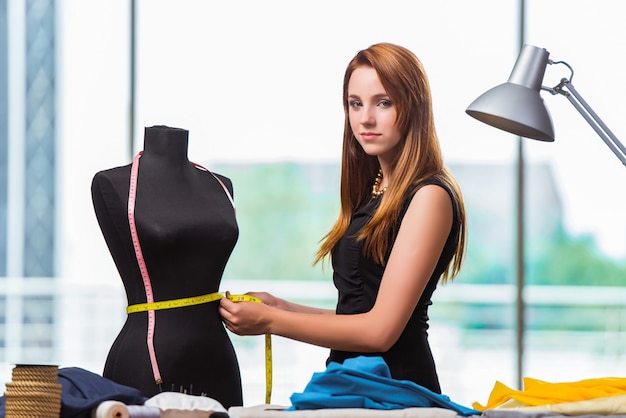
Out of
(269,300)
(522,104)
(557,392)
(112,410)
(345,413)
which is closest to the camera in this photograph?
(112,410)

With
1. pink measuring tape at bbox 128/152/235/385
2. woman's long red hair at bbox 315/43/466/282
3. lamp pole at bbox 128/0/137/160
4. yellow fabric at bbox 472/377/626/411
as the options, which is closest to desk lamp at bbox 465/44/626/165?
woman's long red hair at bbox 315/43/466/282

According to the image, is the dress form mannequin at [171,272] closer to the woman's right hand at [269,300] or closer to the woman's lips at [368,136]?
the woman's right hand at [269,300]

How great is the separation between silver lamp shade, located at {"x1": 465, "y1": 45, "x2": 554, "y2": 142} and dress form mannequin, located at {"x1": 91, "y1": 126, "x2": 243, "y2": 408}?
605 millimetres

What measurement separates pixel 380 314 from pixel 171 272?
45 cm

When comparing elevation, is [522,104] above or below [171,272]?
above

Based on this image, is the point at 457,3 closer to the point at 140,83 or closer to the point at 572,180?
the point at 572,180

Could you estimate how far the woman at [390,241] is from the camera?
6.40ft

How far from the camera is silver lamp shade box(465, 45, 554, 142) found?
6.25ft

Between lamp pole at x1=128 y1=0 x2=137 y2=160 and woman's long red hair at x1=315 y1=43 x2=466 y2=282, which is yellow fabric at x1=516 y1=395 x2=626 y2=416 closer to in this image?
woman's long red hair at x1=315 y1=43 x2=466 y2=282

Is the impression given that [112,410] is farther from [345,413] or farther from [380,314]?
[380,314]

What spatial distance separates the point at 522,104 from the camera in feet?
6.31

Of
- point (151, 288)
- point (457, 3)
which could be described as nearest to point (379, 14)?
point (457, 3)

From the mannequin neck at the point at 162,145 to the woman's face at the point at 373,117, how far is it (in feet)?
1.35

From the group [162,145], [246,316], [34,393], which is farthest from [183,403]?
[162,145]
